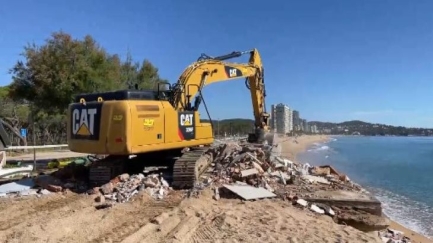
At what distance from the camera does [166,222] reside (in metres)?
7.10

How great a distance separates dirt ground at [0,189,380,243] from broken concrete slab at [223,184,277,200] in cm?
23

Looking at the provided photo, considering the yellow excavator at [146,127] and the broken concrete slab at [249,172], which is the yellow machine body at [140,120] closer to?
the yellow excavator at [146,127]

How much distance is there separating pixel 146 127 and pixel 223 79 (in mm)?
4831

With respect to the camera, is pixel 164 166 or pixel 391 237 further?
pixel 164 166

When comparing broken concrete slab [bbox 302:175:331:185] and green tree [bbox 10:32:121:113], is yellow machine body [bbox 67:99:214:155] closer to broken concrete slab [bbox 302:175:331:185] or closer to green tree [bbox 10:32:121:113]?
broken concrete slab [bbox 302:175:331:185]

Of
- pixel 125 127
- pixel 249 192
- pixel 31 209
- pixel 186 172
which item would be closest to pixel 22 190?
pixel 31 209

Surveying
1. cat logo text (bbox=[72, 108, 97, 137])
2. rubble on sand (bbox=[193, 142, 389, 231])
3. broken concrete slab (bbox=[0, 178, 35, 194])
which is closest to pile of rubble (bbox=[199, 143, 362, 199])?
rubble on sand (bbox=[193, 142, 389, 231])

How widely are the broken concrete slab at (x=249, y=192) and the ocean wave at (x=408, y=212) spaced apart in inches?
278

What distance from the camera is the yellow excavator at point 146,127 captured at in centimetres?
943

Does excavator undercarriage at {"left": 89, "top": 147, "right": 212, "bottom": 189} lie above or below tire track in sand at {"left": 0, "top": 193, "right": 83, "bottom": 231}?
above

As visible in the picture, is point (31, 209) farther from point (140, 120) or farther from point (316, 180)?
point (316, 180)

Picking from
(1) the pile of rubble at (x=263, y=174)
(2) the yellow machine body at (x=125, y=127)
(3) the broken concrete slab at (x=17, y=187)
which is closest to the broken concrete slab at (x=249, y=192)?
(1) the pile of rubble at (x=263, y=174)

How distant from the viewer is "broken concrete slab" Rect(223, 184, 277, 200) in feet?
30.2

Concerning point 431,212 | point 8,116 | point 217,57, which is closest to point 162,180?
point 217,57
